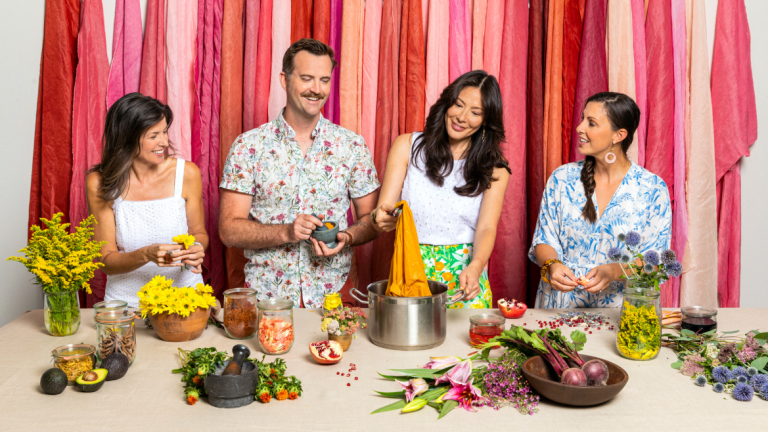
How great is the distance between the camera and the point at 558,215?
2463 millimetres

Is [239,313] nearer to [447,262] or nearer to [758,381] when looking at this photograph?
[447,262]

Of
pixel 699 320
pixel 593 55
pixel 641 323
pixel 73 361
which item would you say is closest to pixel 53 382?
pixel 73 361

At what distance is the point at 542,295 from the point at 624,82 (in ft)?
3.97

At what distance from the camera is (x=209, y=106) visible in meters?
2.93

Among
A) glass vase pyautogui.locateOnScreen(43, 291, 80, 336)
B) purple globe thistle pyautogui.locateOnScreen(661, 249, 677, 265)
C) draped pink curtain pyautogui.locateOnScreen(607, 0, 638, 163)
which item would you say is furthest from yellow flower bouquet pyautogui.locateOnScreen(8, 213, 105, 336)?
draped pink curtain pyautogui.locateOnScreen(607, 0, 638, 163)

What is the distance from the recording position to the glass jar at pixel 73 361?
4.50 ft

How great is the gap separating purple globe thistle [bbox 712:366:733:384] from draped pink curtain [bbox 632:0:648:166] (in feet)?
5.67

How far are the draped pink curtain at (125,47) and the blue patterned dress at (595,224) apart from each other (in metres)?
2.16

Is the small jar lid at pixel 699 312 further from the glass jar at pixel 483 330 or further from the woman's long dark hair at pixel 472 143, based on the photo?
the woman's long dark hair at pixel 472 143

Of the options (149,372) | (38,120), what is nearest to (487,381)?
(149,372)

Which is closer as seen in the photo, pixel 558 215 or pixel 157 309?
pixel 157 309

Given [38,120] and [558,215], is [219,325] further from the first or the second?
[38,120]

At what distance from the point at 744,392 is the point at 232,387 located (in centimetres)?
117

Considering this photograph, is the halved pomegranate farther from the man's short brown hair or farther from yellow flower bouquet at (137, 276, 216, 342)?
the man's short brown hair
